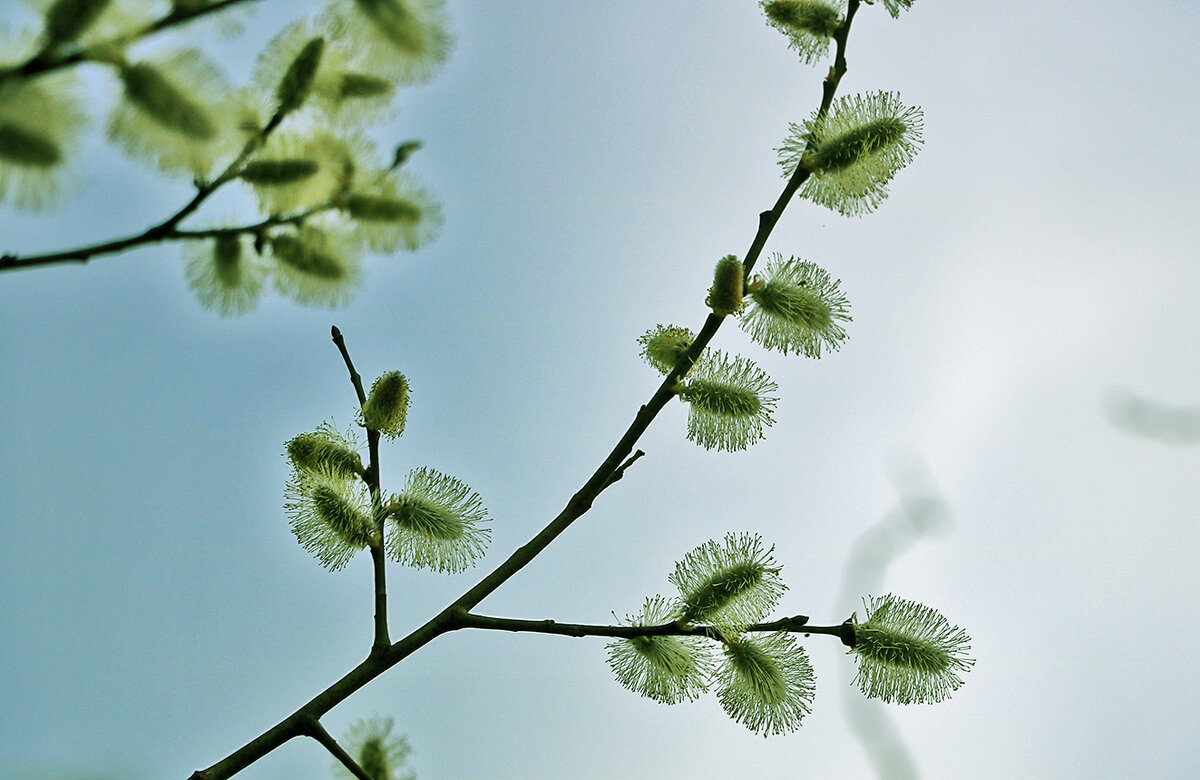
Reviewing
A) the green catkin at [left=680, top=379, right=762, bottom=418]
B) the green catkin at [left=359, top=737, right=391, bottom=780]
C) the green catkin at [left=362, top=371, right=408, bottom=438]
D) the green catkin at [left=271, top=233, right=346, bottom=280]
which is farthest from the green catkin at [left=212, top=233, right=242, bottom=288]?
the green catkin at [left=680, top=379, right=762, bottom=418]

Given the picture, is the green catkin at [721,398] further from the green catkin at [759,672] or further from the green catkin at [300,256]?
the green catkin at [300,256]

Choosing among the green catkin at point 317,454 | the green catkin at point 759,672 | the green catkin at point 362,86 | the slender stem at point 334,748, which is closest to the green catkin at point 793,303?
the green catkin at point 759,672

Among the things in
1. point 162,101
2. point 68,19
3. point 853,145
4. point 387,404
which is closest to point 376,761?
point 387,404

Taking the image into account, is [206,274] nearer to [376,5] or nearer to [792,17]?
[376,5]

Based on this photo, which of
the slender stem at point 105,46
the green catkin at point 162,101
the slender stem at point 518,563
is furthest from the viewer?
the slender stem at point 518,563

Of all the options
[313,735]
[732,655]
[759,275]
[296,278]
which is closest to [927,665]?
[732,655]

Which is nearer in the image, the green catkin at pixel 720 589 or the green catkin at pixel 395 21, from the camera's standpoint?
the green catkin at pixel 395 21
